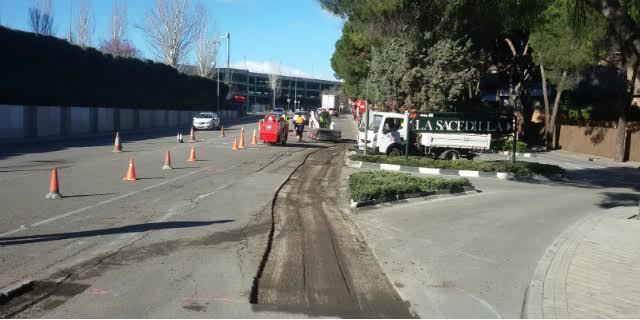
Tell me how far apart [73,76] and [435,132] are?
27.0 m

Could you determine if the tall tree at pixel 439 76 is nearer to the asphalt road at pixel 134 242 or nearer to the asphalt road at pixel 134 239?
the asphalt road at pixel 134 239

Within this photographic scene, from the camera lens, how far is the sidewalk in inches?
246

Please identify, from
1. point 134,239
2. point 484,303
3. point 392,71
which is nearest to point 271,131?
point 392,71

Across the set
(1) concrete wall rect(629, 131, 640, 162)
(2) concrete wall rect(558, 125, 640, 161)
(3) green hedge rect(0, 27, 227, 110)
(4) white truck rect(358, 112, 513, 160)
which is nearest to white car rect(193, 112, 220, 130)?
(3) green hedge rect(0, 27, 227, 110)

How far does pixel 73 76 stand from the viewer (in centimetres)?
4016

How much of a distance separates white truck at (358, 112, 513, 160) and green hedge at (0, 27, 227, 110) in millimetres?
19156

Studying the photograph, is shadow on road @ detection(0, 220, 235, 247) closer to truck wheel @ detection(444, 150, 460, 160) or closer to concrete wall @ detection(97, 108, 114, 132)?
truck wheel @ detection(444, 150, 460, 160)

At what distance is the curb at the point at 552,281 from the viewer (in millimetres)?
6172

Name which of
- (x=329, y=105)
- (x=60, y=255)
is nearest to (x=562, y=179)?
(x=60, y=255)

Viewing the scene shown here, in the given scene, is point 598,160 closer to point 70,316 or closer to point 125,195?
point 125,195

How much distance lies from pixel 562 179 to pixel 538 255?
13.7m

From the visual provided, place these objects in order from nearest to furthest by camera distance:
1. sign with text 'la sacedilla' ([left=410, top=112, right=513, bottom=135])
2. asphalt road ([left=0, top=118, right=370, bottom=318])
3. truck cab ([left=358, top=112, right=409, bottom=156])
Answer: asphalt road ([left=0, top=118, right=370, bottom=318]) → sign with text 'la sacedilla' ([left=410, top=112, right=513, bottom=135]) → truck cab ([left=358, top=112, right=409, bottom=156])

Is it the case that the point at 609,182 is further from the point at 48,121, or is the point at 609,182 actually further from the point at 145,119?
the point at 145,119

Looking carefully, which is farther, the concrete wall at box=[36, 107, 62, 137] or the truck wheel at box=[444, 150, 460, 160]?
the concrete wall at box=[36, 107, 62, 137]
